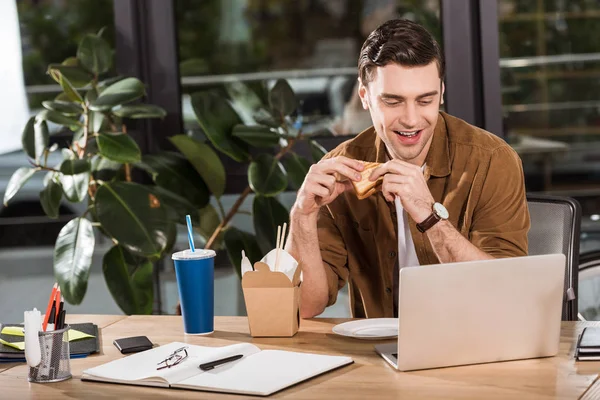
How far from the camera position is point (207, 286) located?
2115 mm

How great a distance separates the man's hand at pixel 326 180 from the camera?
2.22 meters

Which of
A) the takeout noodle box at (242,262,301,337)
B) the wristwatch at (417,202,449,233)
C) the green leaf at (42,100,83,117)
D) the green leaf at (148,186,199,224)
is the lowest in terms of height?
the takeout noodle box at (242,262,301,337)

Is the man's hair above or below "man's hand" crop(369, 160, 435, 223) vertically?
above

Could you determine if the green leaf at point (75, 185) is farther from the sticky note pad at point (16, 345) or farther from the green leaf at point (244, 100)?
the sticky note pad at point (16, 345)

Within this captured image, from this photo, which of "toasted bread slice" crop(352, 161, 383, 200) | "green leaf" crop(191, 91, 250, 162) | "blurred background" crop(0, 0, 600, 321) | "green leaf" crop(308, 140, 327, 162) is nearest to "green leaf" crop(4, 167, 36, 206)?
"blurred background" crop(0, 0, 600, 321)

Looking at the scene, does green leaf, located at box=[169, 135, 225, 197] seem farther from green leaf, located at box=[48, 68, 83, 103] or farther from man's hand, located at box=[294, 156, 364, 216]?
man's hand, located at box=[294, 156, 364, 216]

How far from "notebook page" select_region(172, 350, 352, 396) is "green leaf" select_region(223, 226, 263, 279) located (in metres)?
1.45

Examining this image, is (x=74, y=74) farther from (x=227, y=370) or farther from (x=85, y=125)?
(x=227, y=370)

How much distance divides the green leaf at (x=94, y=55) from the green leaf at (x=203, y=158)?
1.28ft

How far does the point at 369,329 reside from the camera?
6.68 feet

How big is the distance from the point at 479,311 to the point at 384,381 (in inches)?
9.0

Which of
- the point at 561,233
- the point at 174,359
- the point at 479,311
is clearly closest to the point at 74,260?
the point at 174,359

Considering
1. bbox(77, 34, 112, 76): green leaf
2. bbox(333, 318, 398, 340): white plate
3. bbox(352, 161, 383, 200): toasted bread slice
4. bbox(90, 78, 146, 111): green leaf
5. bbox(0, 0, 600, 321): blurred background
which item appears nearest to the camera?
bbox(333, 318, 398, 340): white plate

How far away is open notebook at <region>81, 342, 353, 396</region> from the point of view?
168 cm
